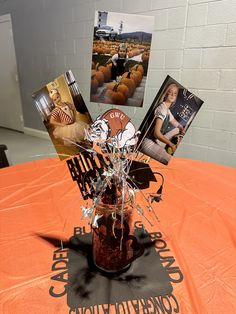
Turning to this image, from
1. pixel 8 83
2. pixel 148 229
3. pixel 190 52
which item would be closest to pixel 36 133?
pixel 8 83

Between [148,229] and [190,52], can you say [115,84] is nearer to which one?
[148,229]

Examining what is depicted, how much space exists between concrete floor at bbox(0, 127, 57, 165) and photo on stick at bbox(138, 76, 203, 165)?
262 centimetres

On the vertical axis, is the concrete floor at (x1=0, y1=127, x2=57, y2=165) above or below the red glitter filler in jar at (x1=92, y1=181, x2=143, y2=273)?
below

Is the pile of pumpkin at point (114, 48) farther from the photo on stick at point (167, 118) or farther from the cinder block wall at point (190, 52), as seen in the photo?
the cinder block wall at point (190, 52)

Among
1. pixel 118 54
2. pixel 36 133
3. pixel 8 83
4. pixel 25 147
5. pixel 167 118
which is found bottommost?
pixel 25 147

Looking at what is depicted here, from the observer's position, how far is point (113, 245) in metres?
0.63

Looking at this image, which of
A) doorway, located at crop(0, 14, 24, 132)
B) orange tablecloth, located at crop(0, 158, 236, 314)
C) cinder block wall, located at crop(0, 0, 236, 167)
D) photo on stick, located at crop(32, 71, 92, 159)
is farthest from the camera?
doorway, located at crop(0, 14, 24, 132)

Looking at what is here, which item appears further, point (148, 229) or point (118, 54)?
point (118, 54)

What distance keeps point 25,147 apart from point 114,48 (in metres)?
3.21

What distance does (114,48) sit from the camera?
37.4 inches

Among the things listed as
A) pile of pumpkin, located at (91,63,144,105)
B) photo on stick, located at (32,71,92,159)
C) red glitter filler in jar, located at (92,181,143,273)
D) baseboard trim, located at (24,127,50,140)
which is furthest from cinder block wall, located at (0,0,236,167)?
red glitter filler in jar, located at (92,181,143,273)

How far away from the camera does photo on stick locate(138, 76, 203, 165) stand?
777 millimetres

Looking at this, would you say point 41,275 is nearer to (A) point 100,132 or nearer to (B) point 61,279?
(B) point 61,279

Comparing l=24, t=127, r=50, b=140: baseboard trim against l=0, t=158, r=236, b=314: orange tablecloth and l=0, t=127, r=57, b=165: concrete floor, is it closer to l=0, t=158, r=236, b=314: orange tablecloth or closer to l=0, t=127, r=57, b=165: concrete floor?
l=0, t=127, r=57, b=165: concrete floor
